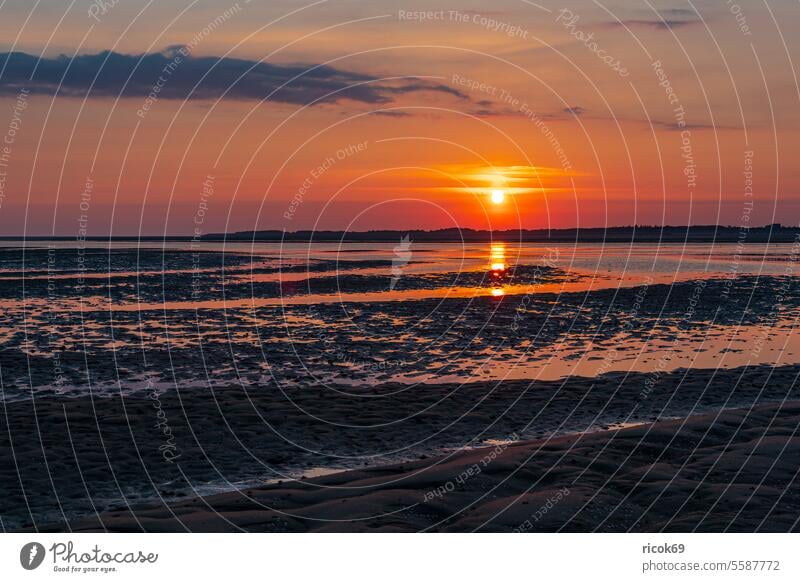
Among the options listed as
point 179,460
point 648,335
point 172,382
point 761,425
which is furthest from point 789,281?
point 179,460

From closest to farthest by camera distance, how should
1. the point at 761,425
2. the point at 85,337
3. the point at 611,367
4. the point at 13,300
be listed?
the point at 761,425
the point at 611,367
the point at 85,337
the point at 13,300

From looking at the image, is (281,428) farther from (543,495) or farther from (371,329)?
(371,329)

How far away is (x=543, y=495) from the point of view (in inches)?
478

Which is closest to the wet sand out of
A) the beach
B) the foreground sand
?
the beach

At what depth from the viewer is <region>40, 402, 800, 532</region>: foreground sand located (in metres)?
11.3

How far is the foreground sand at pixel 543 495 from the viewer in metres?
11.3

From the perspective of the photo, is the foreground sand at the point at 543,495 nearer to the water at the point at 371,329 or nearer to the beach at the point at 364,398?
the beach at the point at 364,398

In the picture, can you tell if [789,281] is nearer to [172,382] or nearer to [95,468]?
[172,382]

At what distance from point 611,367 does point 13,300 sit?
34040 millimetres

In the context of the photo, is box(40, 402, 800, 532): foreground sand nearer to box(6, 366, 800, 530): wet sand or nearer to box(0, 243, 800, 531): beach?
box(0, 243, 800, 531): beach

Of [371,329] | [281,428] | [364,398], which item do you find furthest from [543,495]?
[371,329]

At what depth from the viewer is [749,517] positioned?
36.5 feet

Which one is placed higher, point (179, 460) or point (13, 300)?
point (13, 300)

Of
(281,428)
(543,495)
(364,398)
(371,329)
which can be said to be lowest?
(543,495)
